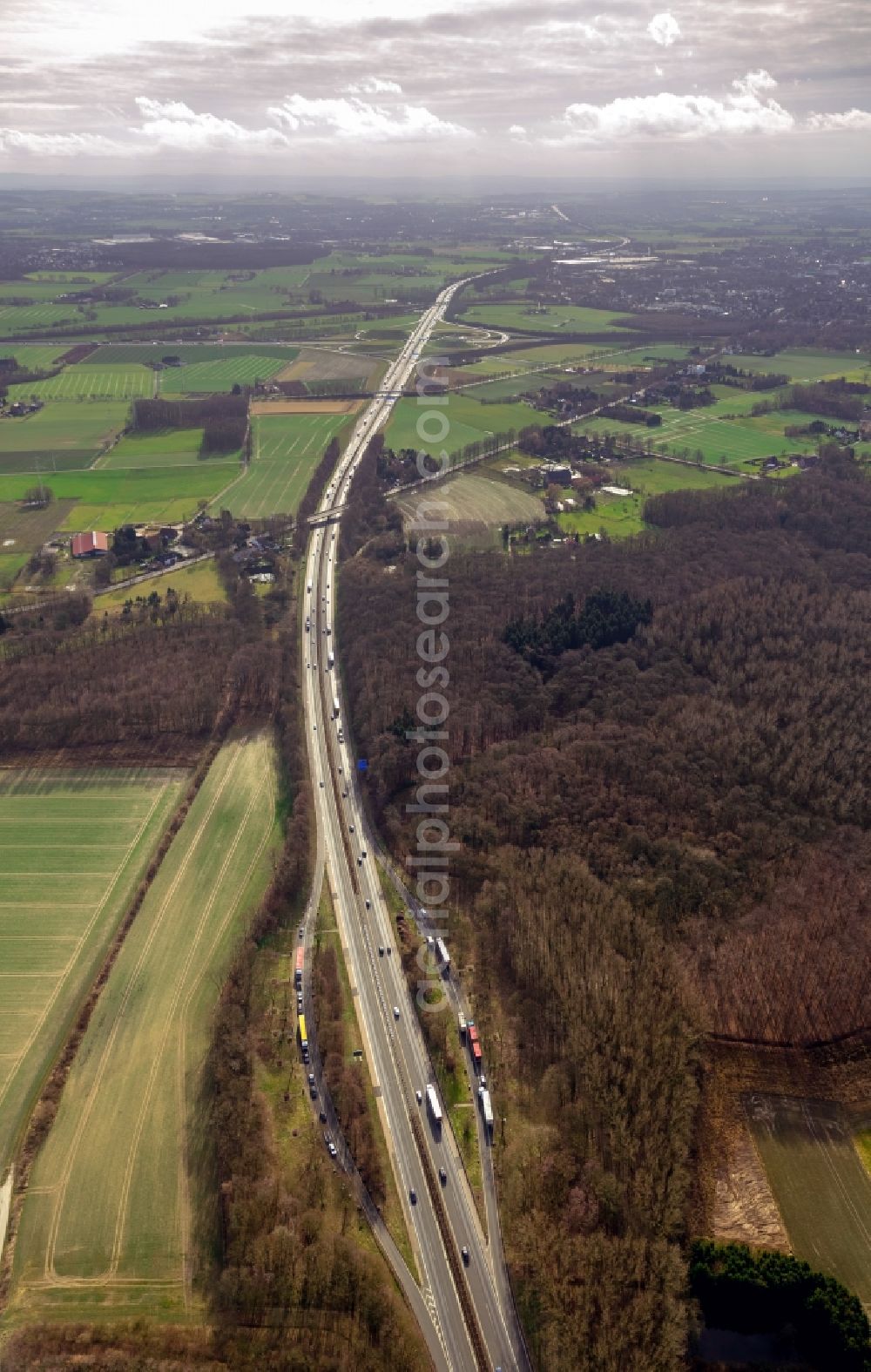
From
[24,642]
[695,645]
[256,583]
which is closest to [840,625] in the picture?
[695,645]

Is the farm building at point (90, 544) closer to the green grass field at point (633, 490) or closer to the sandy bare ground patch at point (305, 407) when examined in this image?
the sandy bare ground patch at point (305, 407)

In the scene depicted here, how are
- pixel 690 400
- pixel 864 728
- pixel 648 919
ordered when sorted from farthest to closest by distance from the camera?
pixel 690 400, pixel 864 728, pixel 648 919

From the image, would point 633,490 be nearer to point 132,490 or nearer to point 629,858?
point 132,490

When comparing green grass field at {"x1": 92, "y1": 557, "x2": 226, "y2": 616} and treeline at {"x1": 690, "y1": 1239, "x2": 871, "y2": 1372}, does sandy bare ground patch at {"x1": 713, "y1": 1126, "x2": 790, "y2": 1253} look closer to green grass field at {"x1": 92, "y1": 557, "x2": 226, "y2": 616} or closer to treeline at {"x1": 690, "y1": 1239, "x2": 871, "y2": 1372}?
treeline at {"x1": 690, "y1": 1239, "x2": 871, "y2": 1372}

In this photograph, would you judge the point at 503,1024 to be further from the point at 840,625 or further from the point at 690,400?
the point at 690,400

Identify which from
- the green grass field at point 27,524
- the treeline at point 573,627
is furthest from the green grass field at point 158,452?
Answer: the treeline at point 573,627

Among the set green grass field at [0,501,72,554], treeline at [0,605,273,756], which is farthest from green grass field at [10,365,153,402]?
treeline at [0,605,273,756]

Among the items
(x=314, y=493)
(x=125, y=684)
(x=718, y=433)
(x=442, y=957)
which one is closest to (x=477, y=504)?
(x=314, y=493)
